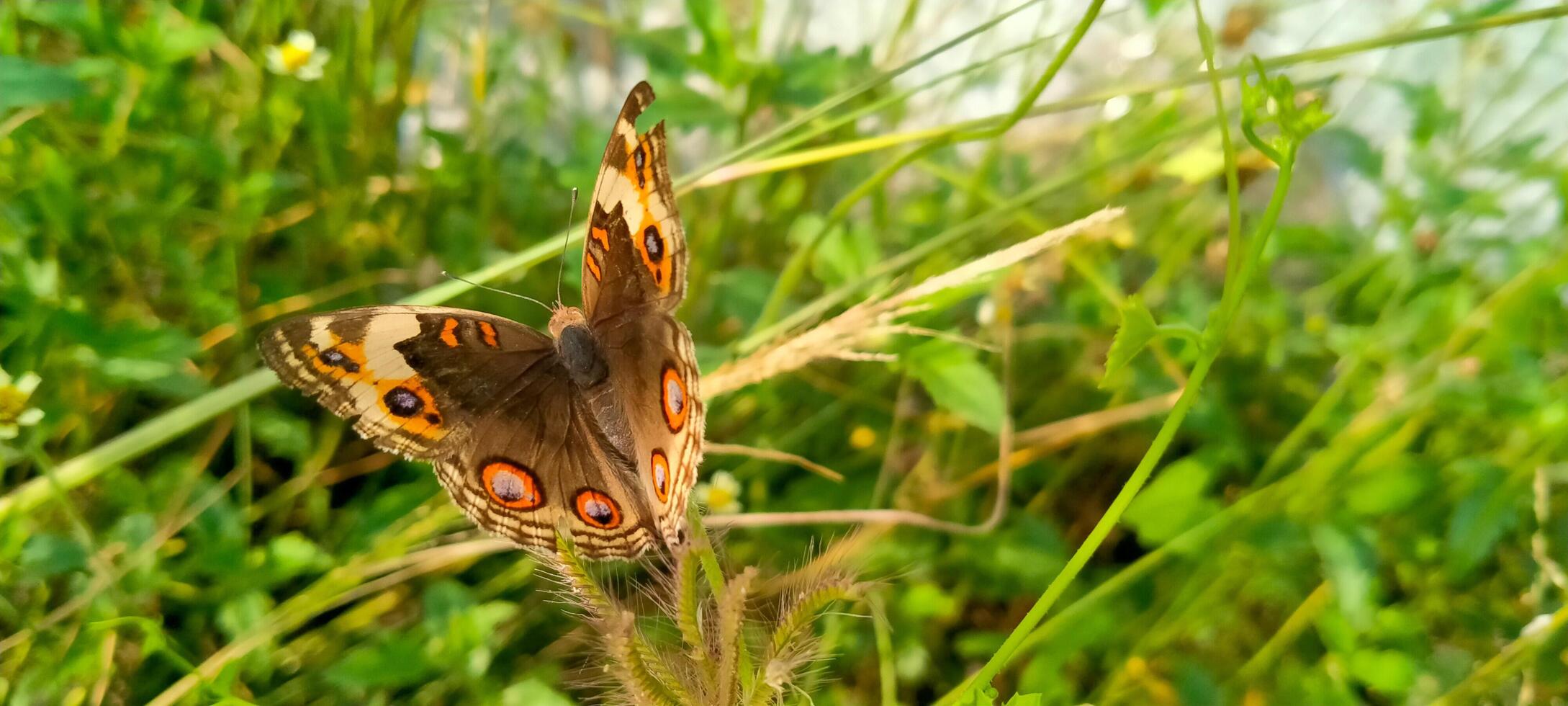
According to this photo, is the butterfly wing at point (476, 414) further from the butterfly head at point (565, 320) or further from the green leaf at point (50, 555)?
the green leaf at point (50, 555)

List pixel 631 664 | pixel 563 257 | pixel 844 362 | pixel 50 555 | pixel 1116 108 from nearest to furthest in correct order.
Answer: pixel 631 664
pixel 50 555
pixel 563 257
pixel 844 362
pixel 1116 108

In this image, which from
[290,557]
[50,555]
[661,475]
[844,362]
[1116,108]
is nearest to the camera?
[661,475]

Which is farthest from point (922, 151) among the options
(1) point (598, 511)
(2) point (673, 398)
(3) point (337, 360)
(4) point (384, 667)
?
(4) point (384, 667)

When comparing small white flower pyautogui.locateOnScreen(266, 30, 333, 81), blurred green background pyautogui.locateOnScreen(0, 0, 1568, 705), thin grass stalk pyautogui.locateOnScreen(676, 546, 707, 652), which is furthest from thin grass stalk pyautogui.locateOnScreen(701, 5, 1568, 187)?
small white flower pyautogui.locateOnScreen(266, 30, 333, 81)

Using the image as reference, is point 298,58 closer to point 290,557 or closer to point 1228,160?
point 290,557

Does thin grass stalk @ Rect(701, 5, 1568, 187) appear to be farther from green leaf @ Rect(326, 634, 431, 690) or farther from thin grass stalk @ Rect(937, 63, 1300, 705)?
green leaf @ Rect(326, 634, 431, 690)

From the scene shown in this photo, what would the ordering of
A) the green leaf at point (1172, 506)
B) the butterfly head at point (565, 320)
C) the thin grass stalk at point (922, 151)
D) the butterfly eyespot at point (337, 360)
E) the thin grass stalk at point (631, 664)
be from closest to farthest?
the thin grass stalk at point (631, 664)
the thin grass stalk at point (922, 151)
the butterfly eyespot at point (337, 360)
the butterfly head at point (565, 320)
the green leaf at point (1172, 506)

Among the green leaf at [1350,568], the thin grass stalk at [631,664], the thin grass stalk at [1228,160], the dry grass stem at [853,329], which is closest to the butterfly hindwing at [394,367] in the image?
the dry grass stem at [853,329]

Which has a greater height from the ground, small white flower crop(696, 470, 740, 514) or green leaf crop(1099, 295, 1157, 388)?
green leaf crop(1099, 295, 1157, 388)
